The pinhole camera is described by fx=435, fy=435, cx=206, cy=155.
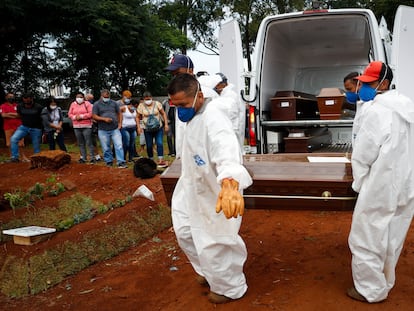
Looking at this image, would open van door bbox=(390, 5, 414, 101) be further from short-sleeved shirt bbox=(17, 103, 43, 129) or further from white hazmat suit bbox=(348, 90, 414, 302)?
short-sleeved shirt bbox=(17, 103, 43, 129)

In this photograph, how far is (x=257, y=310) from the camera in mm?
3033

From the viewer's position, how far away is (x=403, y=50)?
4785 mm

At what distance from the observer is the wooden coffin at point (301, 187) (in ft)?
10.3

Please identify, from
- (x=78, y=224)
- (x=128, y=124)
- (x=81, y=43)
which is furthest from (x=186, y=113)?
(x=81, y=43)

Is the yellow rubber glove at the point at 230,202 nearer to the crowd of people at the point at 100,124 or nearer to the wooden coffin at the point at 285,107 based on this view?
the wooden coffin at the point at 285,107

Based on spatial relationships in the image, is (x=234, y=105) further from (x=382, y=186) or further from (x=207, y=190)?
(x=382, y=186)

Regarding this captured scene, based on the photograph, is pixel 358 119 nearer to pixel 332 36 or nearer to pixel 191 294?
pixel 191 294

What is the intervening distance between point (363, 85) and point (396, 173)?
75 cm

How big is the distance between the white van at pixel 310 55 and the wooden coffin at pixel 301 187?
2.05 metres

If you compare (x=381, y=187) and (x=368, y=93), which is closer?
(x=381, y=187)

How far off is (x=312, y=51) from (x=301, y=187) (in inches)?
202

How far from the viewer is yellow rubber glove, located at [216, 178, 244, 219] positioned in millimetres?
2398

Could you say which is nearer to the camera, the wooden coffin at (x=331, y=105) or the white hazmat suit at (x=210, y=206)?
the white hazmat suit at (x=210, y=206)

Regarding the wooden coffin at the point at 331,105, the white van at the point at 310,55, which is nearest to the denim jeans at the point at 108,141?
the white van at the point at 310,55
